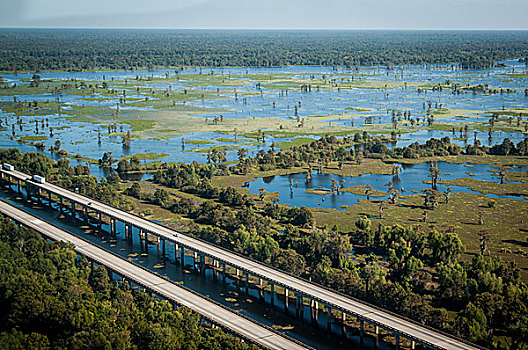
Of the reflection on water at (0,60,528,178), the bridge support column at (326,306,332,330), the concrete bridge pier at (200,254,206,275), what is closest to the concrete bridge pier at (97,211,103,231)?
the concrete bridge pier at (200,254,206,275)

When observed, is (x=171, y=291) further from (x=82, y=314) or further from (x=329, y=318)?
(x=329, y=318)

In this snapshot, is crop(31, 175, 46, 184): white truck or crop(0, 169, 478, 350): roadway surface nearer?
crop(0, 169, 478, 350): roadway surface

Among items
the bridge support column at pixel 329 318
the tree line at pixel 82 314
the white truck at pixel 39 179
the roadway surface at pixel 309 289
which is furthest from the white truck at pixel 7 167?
the bridge support column at pixel 329 318

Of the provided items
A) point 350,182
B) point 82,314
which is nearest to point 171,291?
point 82,314

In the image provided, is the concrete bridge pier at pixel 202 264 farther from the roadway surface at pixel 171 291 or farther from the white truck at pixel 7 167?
the white truck at pixel 7 167

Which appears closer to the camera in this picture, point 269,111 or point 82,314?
point 82,314

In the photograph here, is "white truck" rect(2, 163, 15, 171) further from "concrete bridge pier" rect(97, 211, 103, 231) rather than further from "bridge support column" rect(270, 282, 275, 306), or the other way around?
"bridge support column" rect(270, 282, 275, 306)

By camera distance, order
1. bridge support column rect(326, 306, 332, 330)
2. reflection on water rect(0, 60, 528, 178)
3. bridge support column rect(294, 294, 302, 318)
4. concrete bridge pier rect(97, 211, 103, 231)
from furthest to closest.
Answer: reflection on water rect(0, 60, 528, 178)
concrete bridge pier rect(97, 211, 103, 231)
bridge support column rect(294, 294, 302, 318)
bridge support column rect(326, 306, 332, 330)
